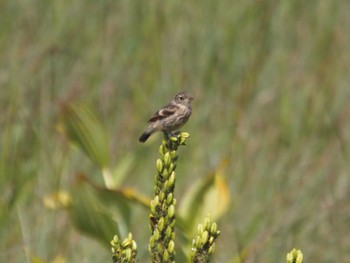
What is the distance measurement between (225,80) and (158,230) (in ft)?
15.5

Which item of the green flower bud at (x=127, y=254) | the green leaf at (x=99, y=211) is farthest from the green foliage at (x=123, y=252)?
the green leaf at (x=99, y=211)

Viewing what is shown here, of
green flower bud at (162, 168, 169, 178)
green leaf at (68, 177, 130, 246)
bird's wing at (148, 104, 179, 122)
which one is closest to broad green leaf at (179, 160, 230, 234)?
green leaf at (68, 177, 130, 246)

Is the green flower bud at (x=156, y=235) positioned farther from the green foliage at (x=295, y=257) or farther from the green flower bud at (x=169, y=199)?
the green foliage at (x=295, y=257)

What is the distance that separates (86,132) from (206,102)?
323cm

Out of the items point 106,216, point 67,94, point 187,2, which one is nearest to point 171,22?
point 187,2

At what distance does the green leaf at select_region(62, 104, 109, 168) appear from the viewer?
445 cm

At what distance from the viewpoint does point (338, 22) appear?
27.9 feet

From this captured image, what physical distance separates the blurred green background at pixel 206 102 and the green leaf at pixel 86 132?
1.05 m

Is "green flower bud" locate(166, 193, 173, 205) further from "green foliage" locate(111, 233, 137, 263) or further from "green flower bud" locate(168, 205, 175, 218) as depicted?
"green foliage" locate(111, 233, 137, 263)

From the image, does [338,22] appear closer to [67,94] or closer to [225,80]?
[225,80]

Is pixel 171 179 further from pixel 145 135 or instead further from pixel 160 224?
pixel 145 135

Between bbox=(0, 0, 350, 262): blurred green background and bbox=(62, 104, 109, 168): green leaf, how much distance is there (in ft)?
3.45

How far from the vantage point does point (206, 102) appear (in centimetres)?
764

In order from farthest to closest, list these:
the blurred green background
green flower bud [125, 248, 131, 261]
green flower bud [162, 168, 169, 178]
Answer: the blurred green background < green flower bud [162, 168, 169, 178] < green flower bud [125, 248, 131, 261]
